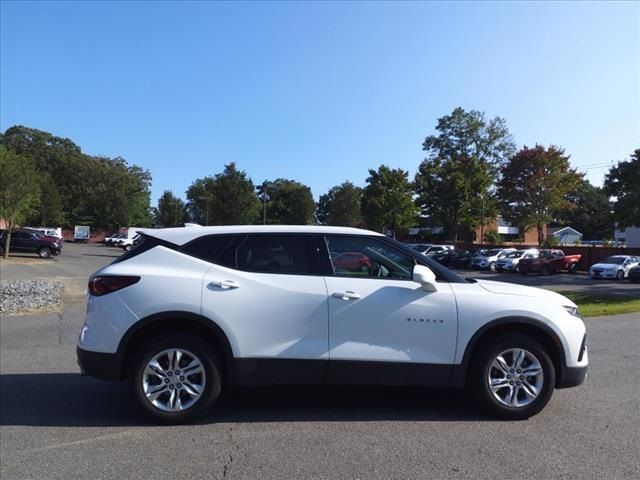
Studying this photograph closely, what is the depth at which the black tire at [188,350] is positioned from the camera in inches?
189

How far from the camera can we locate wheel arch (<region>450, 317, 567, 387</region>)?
4.91 m

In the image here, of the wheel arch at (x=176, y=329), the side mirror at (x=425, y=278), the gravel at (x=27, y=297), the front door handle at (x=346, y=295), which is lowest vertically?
the gravel at (x=27, y=297)

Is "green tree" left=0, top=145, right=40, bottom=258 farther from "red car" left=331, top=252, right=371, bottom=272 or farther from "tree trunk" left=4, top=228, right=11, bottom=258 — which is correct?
"red car" left=331, top=252, right=371, bottom=272

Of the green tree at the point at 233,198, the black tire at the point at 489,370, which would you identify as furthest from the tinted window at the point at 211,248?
the green tree at the point at 233,198

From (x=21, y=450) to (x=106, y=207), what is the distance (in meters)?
85.7

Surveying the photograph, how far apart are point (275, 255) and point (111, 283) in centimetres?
143

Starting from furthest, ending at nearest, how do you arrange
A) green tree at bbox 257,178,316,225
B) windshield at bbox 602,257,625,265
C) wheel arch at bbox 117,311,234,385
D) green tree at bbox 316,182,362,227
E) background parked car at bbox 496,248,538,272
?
green tree at bbox 257,178,316,225
green tree at bbox 316,182,362,227
background parked car at bbox 496,248,538,272
windshield at bbox 602,257,625,265
wheel arch at bbox 117,311,234,385

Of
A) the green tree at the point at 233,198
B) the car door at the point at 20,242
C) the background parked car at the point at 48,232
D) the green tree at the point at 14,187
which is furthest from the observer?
the green tree at the point at 233,198

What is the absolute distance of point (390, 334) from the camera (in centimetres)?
485

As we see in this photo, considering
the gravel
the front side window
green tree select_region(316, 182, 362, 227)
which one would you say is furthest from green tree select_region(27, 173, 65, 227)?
the front side window

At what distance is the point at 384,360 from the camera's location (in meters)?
4.84

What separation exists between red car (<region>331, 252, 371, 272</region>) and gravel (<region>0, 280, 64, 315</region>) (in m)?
9.83

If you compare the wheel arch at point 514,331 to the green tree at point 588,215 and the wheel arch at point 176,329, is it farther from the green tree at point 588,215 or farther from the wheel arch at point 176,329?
the green tree at point 588,215

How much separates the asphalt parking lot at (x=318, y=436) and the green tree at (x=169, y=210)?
295ft
